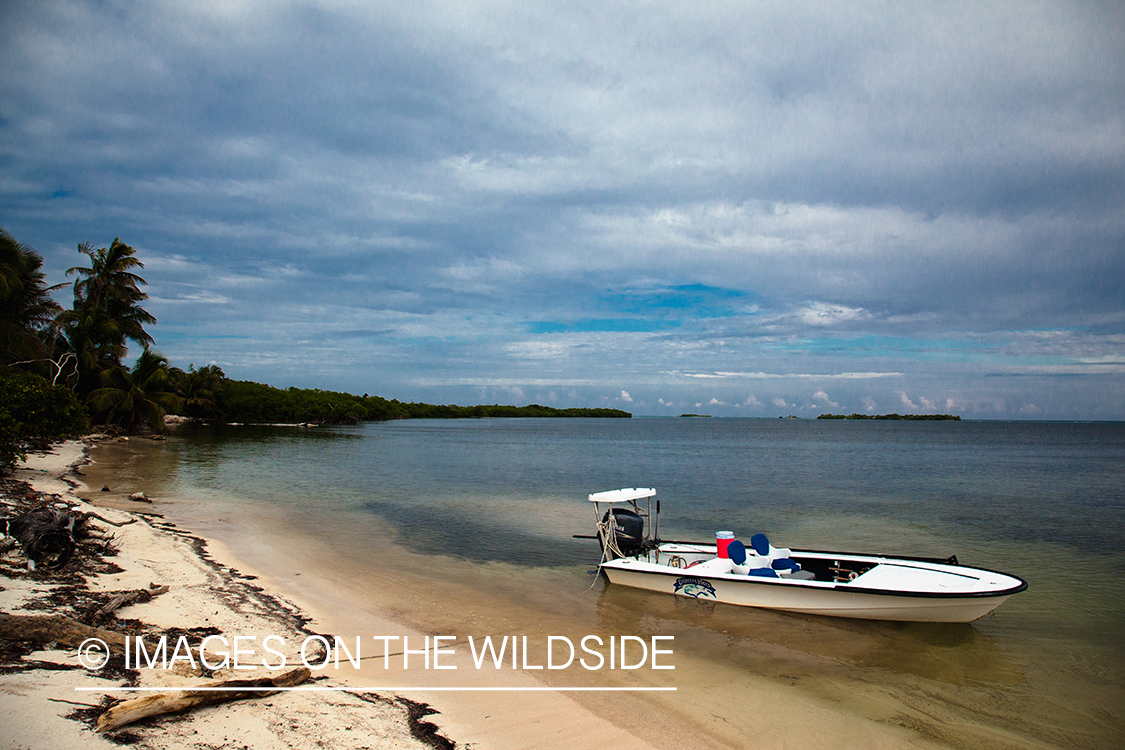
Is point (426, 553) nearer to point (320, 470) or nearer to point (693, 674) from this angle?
point (693, 674)

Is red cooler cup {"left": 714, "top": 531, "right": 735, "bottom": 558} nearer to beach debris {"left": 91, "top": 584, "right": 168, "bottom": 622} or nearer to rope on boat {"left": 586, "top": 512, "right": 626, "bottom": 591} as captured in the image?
rope on boat {"left": 586, "top": 512, "right": 626, "bottom": 591}

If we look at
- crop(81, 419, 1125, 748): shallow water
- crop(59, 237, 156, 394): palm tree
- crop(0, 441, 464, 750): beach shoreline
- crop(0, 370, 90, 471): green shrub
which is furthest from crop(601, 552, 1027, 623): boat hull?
crop(59, 237, 156, 394): palm tree

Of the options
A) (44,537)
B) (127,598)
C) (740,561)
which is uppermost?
(44,537)

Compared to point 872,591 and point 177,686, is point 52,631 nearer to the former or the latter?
point 177,686

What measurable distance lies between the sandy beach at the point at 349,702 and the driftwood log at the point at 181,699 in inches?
2.9

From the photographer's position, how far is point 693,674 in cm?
816

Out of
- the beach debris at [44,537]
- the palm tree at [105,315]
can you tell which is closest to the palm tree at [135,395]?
the palm tree at [105,315]

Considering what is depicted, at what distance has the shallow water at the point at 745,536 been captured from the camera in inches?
310

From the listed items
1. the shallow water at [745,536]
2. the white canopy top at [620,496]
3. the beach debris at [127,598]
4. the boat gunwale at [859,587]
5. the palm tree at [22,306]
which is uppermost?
the palm tree at [22,306]

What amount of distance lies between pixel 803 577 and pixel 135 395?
56.9 meters

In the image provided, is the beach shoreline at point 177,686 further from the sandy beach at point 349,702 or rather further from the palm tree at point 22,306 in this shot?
the palm tree at point 22,306

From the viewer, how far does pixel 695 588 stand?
1128cm

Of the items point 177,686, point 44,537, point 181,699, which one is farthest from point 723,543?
point 44,537

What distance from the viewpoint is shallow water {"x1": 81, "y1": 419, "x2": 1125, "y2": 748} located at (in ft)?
25.8
